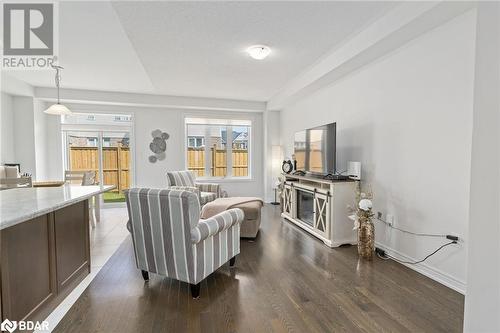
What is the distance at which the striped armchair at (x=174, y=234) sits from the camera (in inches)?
78.6

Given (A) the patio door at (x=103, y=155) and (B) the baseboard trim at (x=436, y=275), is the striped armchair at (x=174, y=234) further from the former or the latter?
(A) the patio door at (x=103, y=155)

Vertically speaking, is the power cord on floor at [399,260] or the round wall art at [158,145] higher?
the round wall art at [158,145]

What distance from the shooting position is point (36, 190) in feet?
7.89

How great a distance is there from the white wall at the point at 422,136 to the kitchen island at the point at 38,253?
10.4 ft

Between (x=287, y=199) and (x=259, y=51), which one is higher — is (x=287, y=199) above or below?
below

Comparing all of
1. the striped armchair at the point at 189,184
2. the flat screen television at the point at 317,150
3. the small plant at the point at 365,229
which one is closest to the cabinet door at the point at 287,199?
the flat screen television at the point at 317,150

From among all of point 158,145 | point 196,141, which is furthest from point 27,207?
point 196,141

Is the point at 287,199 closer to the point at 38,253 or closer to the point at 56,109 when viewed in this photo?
the point at 38,253

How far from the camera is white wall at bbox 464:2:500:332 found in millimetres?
1006

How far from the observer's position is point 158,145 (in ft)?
19.8

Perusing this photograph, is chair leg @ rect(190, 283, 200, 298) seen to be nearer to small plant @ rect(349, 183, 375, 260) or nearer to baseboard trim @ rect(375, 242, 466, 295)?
small plant @ rect(349, 183, 375, 260)

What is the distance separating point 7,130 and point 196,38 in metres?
4.50

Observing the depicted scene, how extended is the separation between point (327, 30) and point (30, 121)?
18.8 ft

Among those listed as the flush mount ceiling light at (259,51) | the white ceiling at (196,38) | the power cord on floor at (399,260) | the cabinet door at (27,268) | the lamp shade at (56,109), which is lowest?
the power cord on floor at (399,260)
